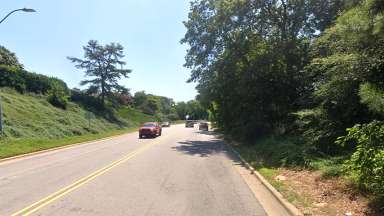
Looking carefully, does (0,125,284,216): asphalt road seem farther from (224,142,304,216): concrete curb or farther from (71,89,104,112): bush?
(71,89,104,112): bush

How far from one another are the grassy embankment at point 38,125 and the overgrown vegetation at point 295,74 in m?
12.8

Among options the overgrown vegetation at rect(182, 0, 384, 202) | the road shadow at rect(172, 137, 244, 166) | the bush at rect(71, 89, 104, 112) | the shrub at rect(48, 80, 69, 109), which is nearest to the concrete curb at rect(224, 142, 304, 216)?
the overgrown vegetation at rect(182, 0, 384, 202)

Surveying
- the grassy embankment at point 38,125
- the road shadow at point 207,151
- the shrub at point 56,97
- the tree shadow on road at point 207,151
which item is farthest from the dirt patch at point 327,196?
the shrub at point 56,97

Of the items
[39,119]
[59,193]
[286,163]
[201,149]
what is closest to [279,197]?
[59,193]

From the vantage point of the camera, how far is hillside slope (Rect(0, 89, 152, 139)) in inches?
1497

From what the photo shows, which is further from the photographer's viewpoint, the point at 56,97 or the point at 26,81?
the point at 56,97

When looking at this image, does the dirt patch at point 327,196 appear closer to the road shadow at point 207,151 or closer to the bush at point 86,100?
the road shadow at point 207,151

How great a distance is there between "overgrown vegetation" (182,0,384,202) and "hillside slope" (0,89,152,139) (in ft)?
47.7

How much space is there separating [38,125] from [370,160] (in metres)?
37.4

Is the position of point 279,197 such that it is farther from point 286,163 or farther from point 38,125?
point 38,125

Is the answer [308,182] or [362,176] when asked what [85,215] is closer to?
[362,176]

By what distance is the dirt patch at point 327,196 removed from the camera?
8.59 metres

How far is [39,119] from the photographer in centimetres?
4419

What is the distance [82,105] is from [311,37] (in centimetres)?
4327
